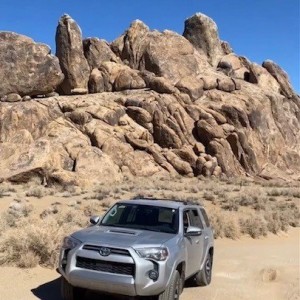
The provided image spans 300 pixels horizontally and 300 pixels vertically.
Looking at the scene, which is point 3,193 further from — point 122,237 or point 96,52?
point 96,52

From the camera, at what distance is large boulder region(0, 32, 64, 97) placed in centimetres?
3903

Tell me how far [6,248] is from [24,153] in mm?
20738

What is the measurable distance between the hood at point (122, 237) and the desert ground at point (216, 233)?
128 centimetres

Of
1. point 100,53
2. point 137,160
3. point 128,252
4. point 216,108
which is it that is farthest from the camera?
point 100,53

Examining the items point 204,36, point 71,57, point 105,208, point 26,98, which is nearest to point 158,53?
point 71,57

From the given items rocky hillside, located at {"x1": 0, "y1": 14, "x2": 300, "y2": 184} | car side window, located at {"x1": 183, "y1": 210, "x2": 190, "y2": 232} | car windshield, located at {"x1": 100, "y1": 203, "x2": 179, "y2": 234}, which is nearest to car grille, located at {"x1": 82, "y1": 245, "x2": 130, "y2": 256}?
car windshield, located at {"x1": 100, "y1": 203, "x2": 179, "y2": 234}

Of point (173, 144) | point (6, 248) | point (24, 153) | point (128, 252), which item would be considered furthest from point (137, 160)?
point (128, 252)

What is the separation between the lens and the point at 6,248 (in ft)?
34.4

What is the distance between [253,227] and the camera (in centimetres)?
1834

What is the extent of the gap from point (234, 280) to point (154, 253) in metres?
4.21

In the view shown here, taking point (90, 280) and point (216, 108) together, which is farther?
point (216, 108)

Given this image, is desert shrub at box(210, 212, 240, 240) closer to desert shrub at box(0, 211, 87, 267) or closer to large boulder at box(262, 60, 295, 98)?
desert shrub at box(0, 211, 87, 267)

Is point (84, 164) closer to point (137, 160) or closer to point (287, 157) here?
point (137, 160)

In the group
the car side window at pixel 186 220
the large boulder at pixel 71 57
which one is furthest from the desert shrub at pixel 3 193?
the large boulder at pixel 71 57
